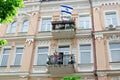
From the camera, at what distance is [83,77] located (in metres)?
14.7

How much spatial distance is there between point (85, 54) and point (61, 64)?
2.34 metres

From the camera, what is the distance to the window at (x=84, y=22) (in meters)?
17.3

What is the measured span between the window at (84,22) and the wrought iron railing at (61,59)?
338 cm

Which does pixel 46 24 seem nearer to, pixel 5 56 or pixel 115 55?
Result: pixel 5 56

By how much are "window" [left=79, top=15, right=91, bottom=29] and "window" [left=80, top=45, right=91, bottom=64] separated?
1.88m

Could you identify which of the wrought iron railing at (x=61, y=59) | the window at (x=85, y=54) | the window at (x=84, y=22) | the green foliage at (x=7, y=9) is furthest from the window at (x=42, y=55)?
the green foliage at (x=7, y=9)

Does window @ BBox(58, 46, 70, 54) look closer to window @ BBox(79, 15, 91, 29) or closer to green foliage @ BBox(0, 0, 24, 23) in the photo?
window @ BBox(79, 15, 91, 29)

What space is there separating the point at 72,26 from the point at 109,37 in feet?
9.84

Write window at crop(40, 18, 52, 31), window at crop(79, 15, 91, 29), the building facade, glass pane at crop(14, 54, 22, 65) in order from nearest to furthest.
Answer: the building facade < glass pane at crop(14, 54, 22, 65) < window at crop(79, 15, 91, 29) < window at crop(40, 18, 52, 31)

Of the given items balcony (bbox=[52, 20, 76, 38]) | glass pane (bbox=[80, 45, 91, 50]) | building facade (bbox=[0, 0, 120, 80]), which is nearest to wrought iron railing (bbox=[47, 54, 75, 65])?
building facade (bbox=[0, 0, 120, 80])

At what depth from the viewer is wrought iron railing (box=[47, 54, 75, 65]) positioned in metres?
14.8

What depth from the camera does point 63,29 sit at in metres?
16.5

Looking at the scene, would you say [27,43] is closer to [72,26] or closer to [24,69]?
[24,69]

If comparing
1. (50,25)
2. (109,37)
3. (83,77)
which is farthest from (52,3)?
(83,77)
